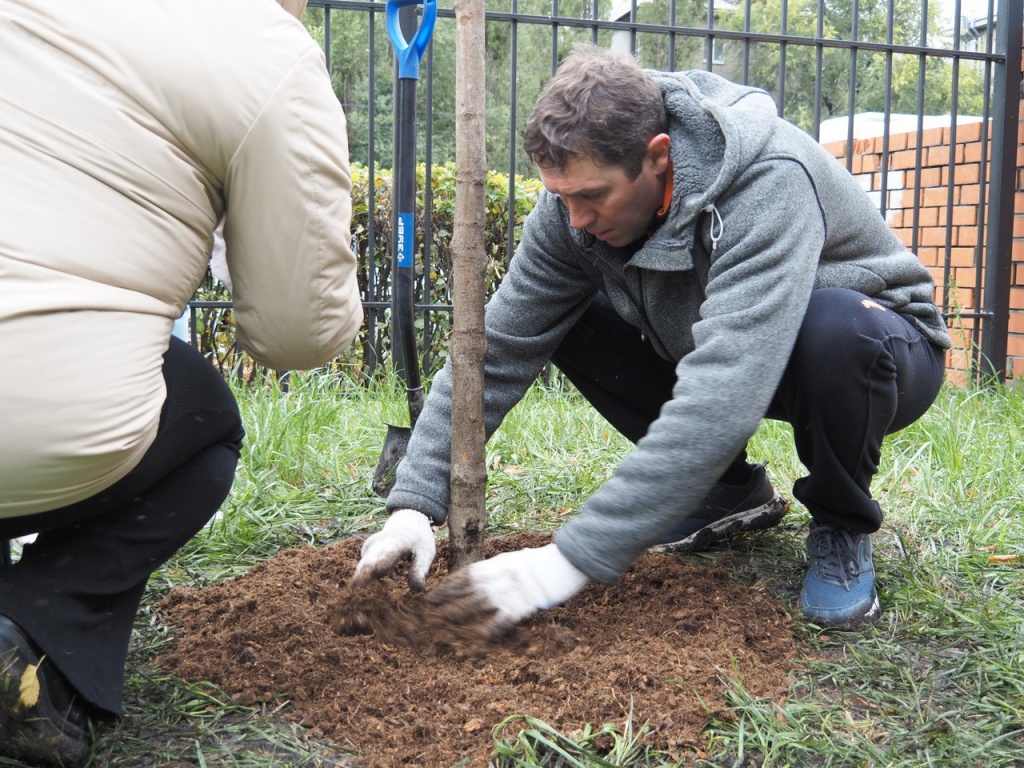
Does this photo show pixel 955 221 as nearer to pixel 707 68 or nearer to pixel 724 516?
pixel 707 68

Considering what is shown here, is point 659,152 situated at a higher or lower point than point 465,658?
higher

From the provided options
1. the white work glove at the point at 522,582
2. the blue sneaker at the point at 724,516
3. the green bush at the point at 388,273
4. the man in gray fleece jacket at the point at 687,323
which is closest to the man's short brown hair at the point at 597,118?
the man in gray fleece jacket at the point at 687,323

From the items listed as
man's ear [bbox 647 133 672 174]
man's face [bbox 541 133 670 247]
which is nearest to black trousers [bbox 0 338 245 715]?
man's face [bbox 541 133 670 247]

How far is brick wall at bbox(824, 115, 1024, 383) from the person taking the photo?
507 centimetres

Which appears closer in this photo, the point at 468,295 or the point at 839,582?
the point at 468,295

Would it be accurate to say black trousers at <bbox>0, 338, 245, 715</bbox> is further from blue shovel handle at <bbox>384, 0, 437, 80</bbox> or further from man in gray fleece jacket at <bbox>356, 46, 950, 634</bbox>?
blue shovel handle at <bbox>384, 0, 437, 80</bbox>

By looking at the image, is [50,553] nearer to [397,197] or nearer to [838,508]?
[838,508]

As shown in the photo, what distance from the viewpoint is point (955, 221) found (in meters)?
5.51

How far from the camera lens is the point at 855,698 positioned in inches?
70.0

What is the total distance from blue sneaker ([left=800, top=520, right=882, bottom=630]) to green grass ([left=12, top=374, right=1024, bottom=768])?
0.04 metres

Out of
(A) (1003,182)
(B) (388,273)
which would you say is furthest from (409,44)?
(A) (1003,182)

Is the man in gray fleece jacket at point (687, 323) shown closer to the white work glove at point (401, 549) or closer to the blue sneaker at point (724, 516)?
the white work glove at point (401, 549)

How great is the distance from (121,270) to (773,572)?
67.2 inches

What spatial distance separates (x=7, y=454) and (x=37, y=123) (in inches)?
16.5
